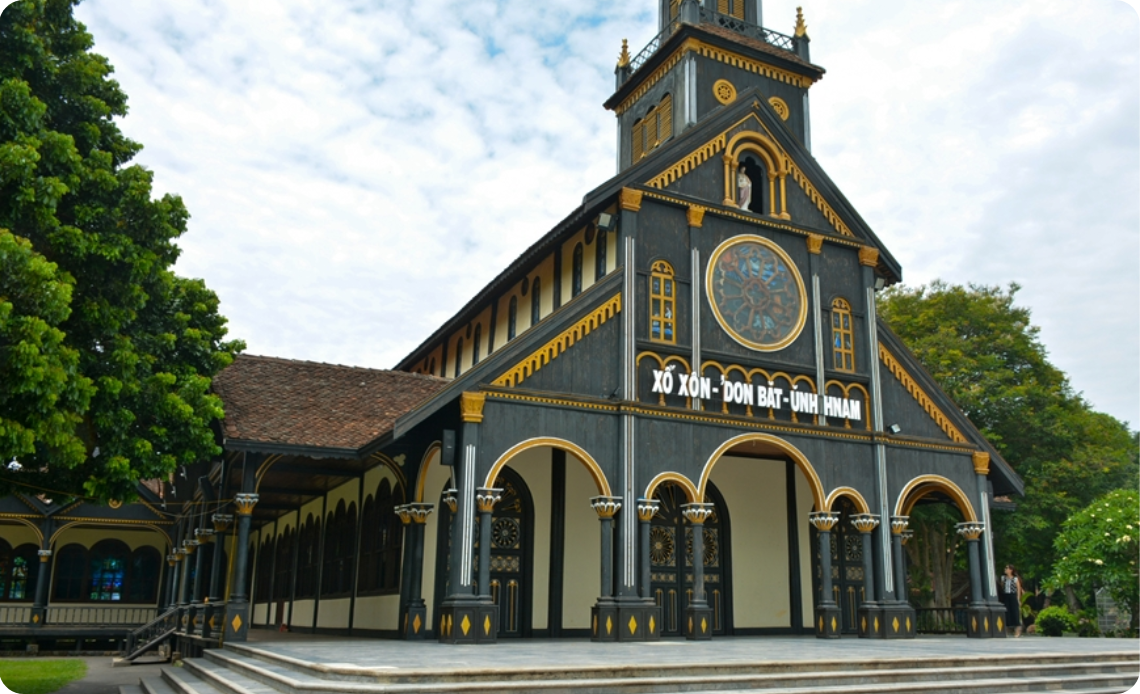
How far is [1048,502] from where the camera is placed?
116 feet

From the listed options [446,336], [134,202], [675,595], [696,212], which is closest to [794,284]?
[696,212]

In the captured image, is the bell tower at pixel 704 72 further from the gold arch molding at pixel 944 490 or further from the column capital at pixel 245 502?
the column capital at pixel 245 502

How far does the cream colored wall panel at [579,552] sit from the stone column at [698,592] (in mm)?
2284

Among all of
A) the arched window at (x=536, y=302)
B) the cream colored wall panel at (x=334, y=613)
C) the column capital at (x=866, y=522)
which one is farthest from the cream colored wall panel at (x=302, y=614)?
the column capital at (x=866, y=522)

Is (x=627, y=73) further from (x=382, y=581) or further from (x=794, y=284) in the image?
(x=382, y=581)

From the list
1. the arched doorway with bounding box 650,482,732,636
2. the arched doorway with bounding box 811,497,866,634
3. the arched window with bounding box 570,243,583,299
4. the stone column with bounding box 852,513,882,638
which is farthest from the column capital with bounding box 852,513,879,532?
the arched window with bounding box 570,243,583,299

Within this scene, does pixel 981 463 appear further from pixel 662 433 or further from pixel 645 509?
pixel 645 509

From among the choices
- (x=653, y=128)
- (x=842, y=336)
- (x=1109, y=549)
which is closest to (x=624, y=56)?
(x=653, y=128)

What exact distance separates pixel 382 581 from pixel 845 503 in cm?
1231

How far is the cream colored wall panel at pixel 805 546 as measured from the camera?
85.6ft

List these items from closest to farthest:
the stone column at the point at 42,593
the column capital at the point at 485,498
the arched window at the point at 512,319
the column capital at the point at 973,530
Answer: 1. the column capital at the point at 485,498
2. the column capital at the point at 973,530
3. the arched window at the point at 512,319
4. the stone column at the point at 42,593

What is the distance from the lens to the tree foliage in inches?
1425

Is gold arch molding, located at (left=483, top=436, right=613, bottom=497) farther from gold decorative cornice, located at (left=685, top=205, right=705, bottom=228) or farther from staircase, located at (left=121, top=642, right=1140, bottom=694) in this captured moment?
gold decorative cornice, located at (left=685, top=205, right=705, bottom=228)

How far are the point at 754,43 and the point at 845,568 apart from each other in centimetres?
1459
